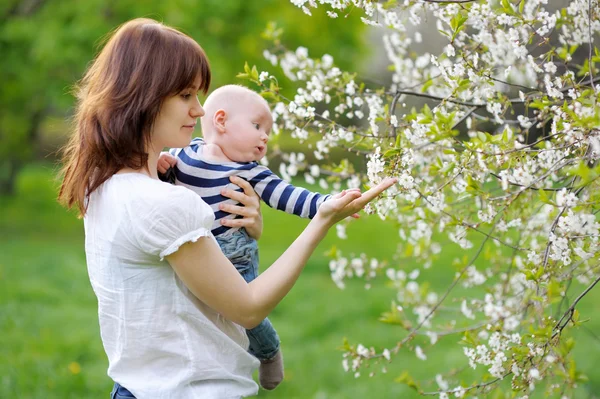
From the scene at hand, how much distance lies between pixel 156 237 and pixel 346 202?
1.68ft

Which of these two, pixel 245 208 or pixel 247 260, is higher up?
pixel 245 208

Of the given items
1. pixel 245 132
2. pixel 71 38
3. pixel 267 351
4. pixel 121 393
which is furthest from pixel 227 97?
pixel 71 38

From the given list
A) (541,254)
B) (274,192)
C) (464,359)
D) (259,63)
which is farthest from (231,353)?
(259,63)

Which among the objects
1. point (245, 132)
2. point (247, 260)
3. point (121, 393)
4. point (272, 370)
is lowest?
point (121, 393)

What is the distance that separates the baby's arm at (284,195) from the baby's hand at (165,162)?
248mm

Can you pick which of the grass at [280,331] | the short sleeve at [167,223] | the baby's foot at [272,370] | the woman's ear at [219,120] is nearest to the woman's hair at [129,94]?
the short sleeve at [167,223]

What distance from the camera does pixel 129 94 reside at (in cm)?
212

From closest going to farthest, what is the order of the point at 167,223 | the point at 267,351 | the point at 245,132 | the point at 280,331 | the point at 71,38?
the point at 167,223 → the point at 245,132 → the point at 267,351 → the point at 280,331 → the point at 71,38

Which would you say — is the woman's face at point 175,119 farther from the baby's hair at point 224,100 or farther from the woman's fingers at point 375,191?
the woman's fingers at point 375,191

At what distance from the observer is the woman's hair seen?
2.12 metres

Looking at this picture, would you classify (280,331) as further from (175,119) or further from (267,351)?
(175,119)

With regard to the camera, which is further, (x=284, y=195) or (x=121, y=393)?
(x=284, y=195)

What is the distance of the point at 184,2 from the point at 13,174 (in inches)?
215

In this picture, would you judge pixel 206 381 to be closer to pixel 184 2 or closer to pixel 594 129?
pixel 594 129
